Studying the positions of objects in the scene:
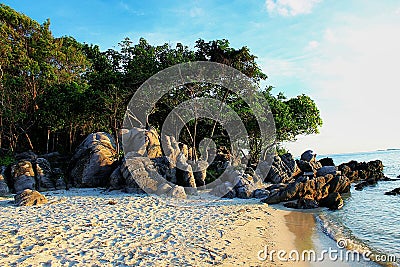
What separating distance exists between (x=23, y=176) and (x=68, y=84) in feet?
29.8

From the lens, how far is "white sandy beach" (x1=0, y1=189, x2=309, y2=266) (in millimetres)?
6848

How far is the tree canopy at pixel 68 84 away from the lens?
75.0ft

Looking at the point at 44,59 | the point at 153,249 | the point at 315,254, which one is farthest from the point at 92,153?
the point at 315,254

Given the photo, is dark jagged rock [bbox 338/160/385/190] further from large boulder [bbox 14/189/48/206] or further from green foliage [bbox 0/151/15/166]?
green foliage [bbox 0/151/15/166]

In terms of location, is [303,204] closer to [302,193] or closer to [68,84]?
[302,193]

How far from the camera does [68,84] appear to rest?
23.7 metres

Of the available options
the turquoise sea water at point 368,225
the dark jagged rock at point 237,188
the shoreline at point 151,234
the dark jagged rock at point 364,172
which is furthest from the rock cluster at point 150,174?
the dark jagged rock at point 364,172

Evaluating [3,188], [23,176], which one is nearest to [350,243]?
[3,188]

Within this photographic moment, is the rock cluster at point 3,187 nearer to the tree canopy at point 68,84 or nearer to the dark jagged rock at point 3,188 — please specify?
the dark jagged rock at point 3,188

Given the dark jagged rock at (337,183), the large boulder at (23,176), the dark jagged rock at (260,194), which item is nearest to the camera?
the large boulder at (23,176)

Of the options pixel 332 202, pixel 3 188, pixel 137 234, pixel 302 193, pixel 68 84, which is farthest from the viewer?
pixel 68 84

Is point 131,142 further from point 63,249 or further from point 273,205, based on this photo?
point 63,249

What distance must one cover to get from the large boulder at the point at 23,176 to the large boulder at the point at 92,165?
247 centimetres

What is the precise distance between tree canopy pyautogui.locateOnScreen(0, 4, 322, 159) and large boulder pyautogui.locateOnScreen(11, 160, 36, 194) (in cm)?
610
